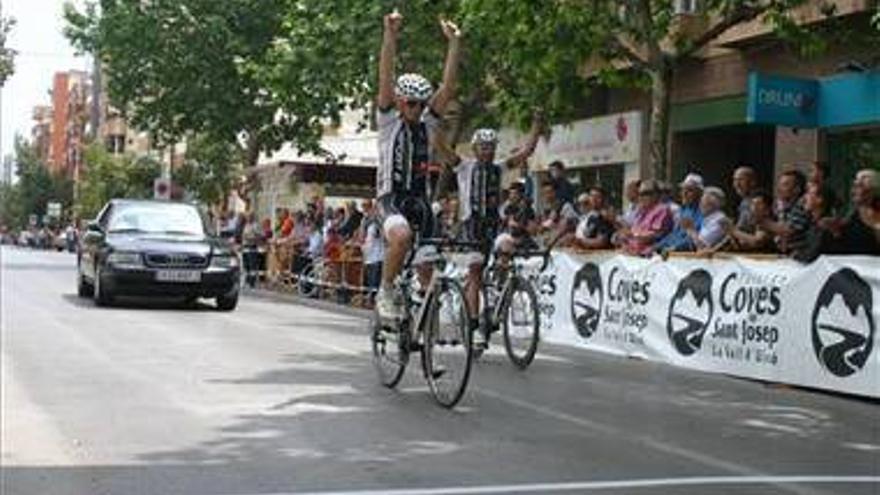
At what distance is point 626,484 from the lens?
7195 millimetres

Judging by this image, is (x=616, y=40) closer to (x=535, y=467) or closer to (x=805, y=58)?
(x=805, y=58)

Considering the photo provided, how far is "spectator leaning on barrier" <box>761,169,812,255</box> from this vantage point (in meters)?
12.9

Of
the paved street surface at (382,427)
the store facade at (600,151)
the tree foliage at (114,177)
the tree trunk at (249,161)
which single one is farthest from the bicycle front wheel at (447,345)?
the tree foliage at (114,177)

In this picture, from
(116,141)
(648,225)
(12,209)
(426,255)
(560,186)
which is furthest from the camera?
(12,209)

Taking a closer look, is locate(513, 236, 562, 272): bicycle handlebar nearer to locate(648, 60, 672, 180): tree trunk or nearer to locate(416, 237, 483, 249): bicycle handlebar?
locate(416, 237, 483, 249): bicycle handlebar

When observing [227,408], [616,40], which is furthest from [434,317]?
[616,40]

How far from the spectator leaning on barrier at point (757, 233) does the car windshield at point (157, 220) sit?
29.3ft

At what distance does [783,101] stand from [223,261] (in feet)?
26.1

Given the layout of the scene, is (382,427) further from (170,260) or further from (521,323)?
(170,260)

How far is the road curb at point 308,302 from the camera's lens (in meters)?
21.4

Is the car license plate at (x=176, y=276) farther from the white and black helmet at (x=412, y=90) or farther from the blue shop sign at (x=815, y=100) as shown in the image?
the white and black helmet at (x=412, y=90)

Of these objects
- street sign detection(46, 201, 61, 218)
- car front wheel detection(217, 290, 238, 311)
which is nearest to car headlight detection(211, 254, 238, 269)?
car front wheel detection(217, 290, 238, 311)

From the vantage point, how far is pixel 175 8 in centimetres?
4241

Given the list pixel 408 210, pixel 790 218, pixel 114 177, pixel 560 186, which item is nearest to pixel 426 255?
pixel 408 210
